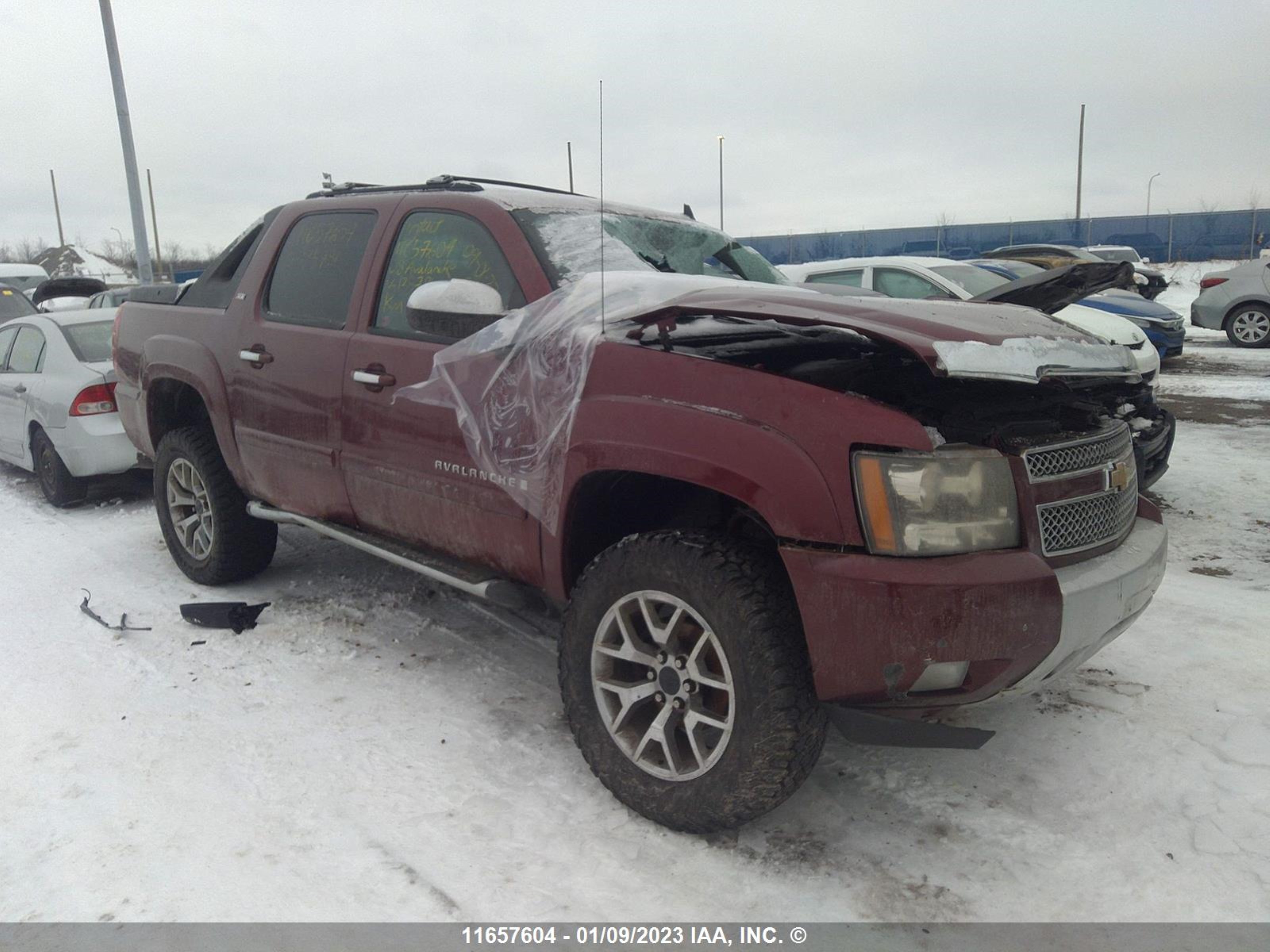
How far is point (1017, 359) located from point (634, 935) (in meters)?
1.72

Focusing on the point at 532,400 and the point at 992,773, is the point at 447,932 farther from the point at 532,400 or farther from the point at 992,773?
the point at 992,773

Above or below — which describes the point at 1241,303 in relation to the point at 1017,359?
below

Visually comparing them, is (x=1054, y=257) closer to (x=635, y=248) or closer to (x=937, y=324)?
(x=635, y=248)

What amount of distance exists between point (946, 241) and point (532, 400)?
37384 mm

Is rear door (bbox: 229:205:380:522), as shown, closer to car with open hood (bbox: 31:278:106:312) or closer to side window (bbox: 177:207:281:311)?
side window (bbox: 177:207:281:311)

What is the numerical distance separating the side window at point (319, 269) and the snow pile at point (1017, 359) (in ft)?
8.23

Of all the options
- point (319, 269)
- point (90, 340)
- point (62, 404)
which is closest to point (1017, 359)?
point (319, 269)

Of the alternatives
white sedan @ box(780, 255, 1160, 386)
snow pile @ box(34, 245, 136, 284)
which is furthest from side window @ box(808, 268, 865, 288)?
snow pile @ box(34, 245, 136, 284)

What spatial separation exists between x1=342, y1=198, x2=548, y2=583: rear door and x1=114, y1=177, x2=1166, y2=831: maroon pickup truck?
0.01m

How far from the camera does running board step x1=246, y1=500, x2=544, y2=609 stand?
10.5 ft

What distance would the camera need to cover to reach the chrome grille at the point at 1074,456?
7.92 feet

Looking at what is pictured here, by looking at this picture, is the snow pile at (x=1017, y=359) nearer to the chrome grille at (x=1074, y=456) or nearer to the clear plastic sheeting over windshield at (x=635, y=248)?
the chrome grille at (x=1074, y=456)

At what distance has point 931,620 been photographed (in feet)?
7.26

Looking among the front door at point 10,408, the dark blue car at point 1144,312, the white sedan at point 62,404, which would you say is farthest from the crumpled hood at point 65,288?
the dark blue car at point 1144,312
